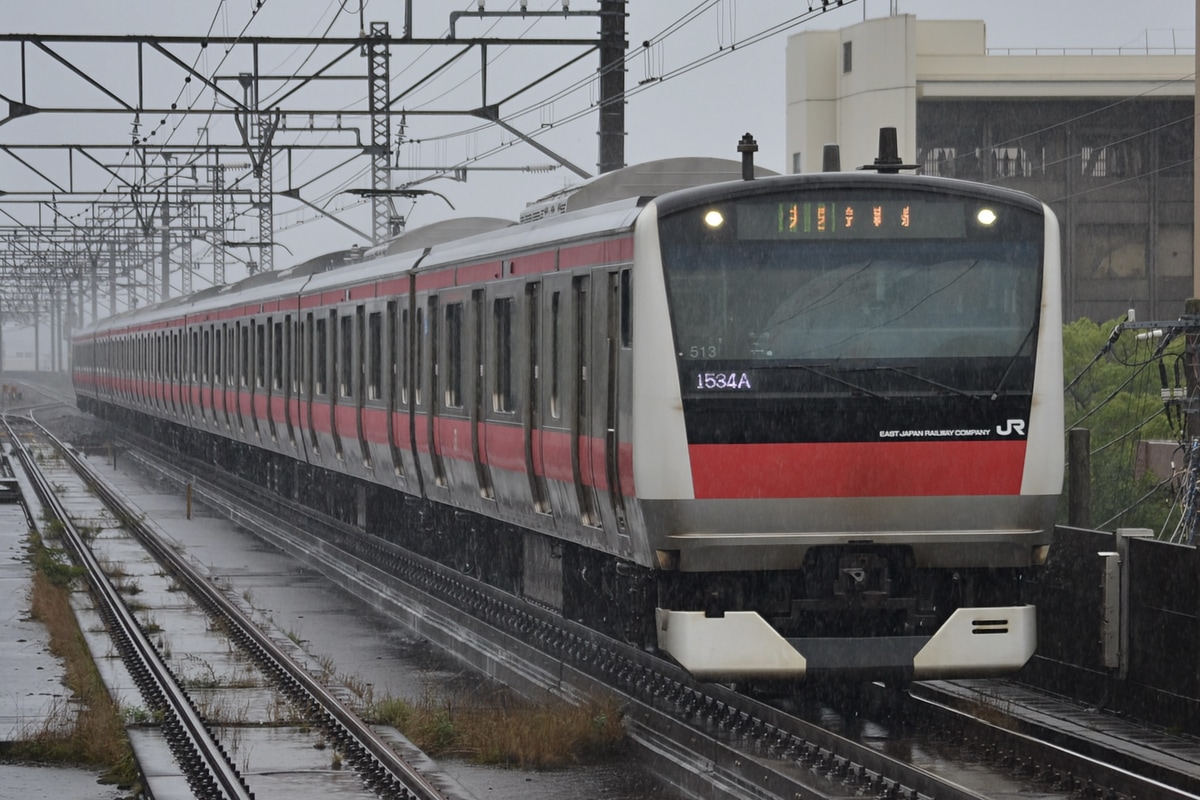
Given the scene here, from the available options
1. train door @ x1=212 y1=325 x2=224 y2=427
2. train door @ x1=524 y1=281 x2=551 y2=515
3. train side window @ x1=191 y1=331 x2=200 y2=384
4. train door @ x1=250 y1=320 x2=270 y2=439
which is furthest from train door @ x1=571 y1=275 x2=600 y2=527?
train side window @ x1=191 y1=331 x2=200 y2=384

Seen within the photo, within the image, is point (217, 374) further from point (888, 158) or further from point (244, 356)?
point (888, 158)

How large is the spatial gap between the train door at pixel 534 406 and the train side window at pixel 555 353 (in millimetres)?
365

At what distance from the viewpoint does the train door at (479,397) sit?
15.0m

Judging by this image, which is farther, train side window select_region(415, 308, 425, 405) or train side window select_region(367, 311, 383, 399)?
train side window select_region(367, 311, 383, 399)

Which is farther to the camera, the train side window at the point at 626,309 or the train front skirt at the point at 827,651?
the train side window at the point at 626,309

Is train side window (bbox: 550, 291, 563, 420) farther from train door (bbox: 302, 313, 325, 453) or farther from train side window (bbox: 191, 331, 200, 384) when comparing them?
train side window (bbox: 191, 331, 200, 384)

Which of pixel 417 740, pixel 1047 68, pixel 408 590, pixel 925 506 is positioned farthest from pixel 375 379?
pixel 1047 68

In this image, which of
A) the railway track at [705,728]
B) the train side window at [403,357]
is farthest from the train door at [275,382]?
the train side window at [403,357]

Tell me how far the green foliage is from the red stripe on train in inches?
686

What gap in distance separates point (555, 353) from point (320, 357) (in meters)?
10.9

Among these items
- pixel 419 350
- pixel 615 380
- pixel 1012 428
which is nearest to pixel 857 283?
pixel 1012 428

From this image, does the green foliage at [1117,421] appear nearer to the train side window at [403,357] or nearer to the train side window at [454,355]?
the train side window at [403,357]

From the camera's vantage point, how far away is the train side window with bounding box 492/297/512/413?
1417cm

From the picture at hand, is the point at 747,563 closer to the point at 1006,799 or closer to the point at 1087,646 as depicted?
the point at 1006,799
